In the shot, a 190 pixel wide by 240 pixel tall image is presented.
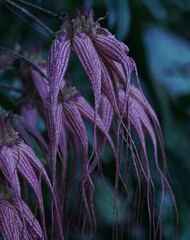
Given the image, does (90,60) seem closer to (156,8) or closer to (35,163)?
Answer: (35,163)

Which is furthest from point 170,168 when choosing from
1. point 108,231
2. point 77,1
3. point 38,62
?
point 38,62

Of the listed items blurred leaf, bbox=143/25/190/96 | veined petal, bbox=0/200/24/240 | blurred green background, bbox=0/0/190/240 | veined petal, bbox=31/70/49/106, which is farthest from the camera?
blurred leaf, bbox=143/25/190/96

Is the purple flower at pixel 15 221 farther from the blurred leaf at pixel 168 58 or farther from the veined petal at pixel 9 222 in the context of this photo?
the blurred leaf at pixel 168 58

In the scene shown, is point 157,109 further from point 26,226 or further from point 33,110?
point 26,226

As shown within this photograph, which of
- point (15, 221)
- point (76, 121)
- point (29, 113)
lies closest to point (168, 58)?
point (29, 113)

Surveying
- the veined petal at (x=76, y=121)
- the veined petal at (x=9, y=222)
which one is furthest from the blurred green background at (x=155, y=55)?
the veined petal at (x=9, y=222)

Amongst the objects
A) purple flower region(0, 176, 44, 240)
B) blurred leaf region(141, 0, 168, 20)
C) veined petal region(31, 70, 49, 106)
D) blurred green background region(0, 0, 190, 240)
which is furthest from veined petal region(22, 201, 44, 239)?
blurred leaf region(141, 0, 168, 20)

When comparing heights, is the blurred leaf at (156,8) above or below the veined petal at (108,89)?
above

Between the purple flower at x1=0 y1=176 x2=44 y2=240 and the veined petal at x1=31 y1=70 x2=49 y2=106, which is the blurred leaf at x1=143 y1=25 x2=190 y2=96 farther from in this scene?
the purple flower at x1=0 y1=176 x2=44 y2=240
